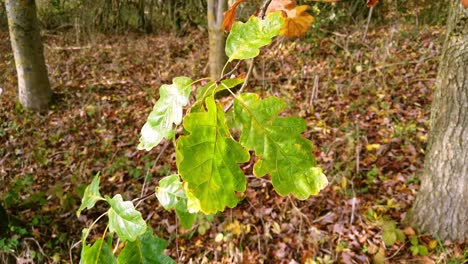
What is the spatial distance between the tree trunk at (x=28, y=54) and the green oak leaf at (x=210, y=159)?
17.8ft

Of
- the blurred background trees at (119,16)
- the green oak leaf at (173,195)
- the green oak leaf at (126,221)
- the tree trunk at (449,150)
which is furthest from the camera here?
the blurred background trees at (119,16)

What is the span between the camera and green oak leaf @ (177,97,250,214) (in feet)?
1.98

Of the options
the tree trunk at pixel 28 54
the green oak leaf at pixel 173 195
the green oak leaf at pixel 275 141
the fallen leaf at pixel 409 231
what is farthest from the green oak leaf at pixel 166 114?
the tree trunk at pixel 28 54

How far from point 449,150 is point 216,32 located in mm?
3204

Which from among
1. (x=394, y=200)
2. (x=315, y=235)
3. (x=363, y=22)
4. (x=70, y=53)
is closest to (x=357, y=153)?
(x=394, y=200)

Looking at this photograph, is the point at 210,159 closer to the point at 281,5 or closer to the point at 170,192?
the point at 170,192

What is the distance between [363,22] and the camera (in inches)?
265

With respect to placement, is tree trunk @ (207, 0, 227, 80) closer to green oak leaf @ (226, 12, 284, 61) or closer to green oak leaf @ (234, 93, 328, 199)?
green oak leaf @ (226, 12, 284, 61)

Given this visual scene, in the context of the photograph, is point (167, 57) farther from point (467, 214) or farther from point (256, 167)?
point (256, 167)

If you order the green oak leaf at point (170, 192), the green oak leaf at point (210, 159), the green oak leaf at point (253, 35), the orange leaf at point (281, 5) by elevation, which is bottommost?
the green oak leaf at point (170, 192)

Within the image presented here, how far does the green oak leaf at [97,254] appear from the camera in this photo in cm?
78

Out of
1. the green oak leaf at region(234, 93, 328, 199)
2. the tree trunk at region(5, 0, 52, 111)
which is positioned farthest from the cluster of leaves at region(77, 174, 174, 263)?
the tree trunk at region(5, 0, 52, 111)

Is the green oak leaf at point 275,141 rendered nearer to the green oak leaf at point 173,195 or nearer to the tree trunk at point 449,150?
the green oak leaf at point 173,195

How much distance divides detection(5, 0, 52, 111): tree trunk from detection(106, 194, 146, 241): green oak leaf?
5.24 metres
